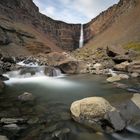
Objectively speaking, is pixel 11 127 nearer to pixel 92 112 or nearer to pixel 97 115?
pixel 92 112

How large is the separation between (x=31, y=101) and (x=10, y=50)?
1337 inches

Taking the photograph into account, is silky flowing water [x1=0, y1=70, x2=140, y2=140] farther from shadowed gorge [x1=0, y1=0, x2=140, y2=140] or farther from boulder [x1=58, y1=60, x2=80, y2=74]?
boulder [x1=58, y1=60, x2=80, y2=74]

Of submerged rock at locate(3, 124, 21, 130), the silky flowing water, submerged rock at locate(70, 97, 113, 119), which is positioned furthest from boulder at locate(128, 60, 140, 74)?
submerged rock at locate(3, 124, 21, 130)

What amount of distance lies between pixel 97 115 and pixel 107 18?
87527mm

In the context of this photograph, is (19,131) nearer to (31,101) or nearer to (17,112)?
(17,112)

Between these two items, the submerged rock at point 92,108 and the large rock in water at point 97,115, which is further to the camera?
the submerged rock at point 92,108

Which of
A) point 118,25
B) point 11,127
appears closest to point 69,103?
point 11,127

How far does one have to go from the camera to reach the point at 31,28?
230 feet

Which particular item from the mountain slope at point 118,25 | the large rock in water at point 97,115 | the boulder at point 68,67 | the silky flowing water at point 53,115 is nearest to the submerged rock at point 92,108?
the large rock in water at point 97,115

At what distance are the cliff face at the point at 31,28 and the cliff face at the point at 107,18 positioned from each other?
24.5ft

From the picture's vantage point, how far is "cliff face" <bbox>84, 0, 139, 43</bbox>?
254 feet

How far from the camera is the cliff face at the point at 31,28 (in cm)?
5200

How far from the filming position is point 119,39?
5991cm

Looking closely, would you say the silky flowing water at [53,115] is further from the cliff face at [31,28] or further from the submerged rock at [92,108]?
the cliff face at [31,28]
